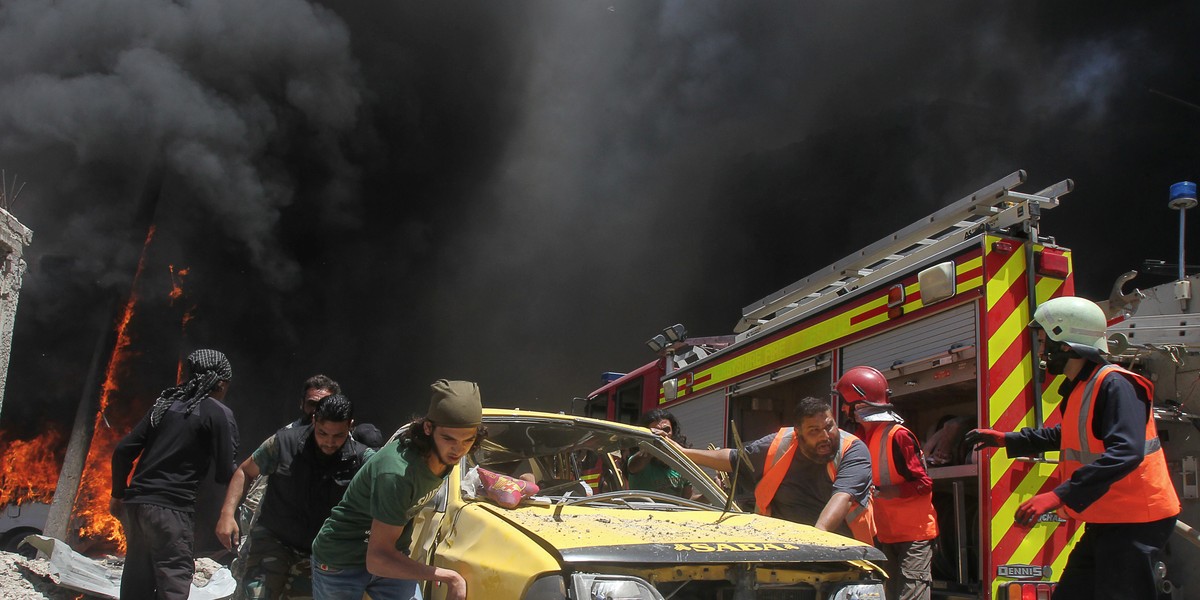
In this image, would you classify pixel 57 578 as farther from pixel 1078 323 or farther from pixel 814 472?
pixel 1078 323

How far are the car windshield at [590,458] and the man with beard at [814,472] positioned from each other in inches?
9.4

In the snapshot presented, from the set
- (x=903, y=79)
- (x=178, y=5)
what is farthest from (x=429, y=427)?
(x=178, y=5)

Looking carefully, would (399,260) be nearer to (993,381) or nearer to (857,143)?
(857,143)

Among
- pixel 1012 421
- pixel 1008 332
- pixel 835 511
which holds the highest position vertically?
pixel 1008 332

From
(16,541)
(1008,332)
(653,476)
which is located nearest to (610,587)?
(653,476)

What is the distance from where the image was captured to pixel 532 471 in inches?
164

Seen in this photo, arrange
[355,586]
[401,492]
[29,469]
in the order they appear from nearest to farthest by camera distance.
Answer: [401,492]
[355,586]
[29,469]

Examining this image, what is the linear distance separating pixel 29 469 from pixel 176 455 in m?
8.44

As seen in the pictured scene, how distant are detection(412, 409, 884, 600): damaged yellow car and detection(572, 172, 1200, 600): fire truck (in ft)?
2.80

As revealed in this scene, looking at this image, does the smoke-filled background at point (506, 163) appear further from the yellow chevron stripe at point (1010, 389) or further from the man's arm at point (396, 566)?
A: the man's arm at point (396, 566)

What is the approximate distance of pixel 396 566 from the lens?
7.99ft

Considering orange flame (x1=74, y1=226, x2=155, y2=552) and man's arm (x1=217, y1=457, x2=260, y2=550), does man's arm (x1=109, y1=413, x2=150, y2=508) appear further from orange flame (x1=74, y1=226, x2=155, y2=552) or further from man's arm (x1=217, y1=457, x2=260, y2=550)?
orange flame (x1=74, y1=226, x2=155, y2=552)

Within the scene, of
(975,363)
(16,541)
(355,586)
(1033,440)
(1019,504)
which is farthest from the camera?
(16,541)

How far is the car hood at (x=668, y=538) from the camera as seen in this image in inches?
92.4
